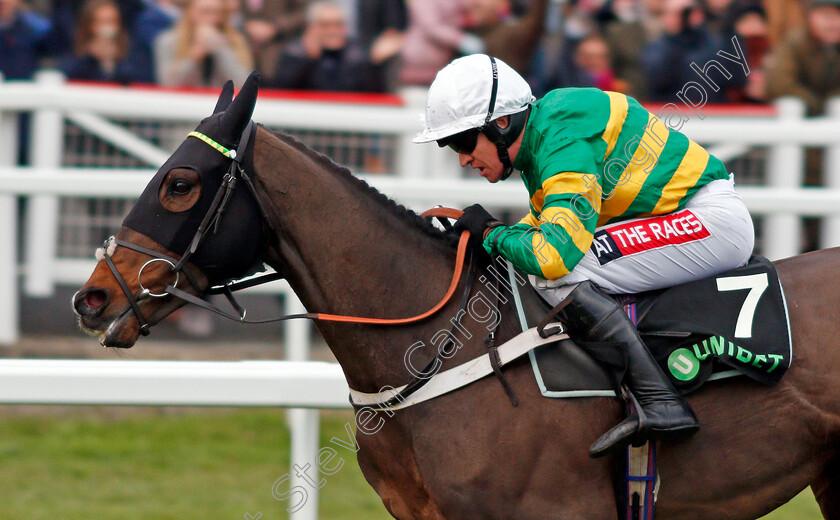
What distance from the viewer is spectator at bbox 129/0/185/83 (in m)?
7.44

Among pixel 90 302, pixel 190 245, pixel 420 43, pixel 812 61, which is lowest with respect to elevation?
pixel 90 302

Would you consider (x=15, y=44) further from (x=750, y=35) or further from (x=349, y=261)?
(x=750, y=35)

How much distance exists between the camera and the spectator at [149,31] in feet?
24.4

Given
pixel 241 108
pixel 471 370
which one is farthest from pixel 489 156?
pixel 241 108

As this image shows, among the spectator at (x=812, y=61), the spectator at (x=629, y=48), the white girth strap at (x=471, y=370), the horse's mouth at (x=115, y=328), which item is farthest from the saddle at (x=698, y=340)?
the spectator at (x=629, y=48)

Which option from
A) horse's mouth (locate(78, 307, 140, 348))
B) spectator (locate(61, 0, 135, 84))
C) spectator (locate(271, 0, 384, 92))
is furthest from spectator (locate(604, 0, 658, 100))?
horse's mouth (locate(78, 307, 140, 348))

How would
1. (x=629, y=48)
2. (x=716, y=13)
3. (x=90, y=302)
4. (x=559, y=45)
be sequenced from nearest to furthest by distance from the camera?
(x=90, y=302)
(x=629, y=48)
(x=559, y=45)
(x=716, y=13)

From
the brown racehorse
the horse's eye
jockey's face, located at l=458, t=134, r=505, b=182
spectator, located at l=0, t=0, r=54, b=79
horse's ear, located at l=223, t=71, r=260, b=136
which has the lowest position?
the brown racehorse

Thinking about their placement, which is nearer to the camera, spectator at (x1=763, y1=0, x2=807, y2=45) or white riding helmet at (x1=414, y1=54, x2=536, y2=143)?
white riding helmet at (x1=414, y1=54, x2=536, y2=143)

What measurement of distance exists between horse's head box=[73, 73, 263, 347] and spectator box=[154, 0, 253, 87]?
4.22m

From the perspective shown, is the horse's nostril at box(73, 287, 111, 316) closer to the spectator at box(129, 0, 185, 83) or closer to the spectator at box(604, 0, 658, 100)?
the spectator at box(129, 0, 185, 83)

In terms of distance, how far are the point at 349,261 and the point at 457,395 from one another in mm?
529

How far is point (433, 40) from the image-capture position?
781cm

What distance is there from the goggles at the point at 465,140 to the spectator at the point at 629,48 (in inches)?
186
